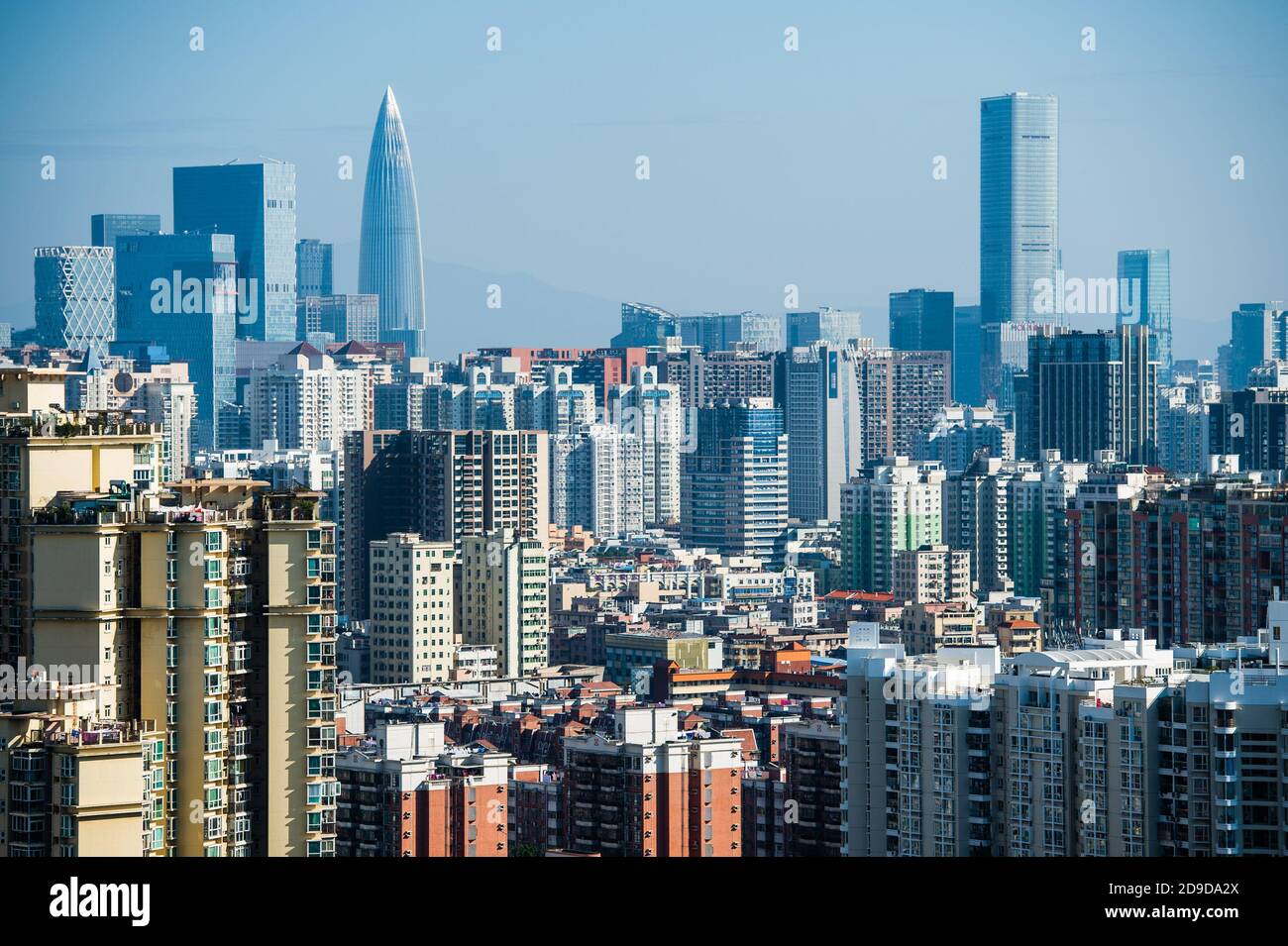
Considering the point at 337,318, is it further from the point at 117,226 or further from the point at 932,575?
the point at 932,575

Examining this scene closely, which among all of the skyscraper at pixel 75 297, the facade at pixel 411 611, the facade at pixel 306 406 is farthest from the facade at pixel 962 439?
the facade at pixel 411 611

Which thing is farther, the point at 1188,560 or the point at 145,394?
the point at 145,394

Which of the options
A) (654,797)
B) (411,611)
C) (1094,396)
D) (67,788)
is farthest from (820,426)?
(67,788)

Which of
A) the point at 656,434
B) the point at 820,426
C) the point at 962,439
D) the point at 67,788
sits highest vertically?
the point at 820,426

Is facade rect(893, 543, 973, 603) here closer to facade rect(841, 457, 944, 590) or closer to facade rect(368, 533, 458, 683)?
facade rect(841, 457, 944, 590)

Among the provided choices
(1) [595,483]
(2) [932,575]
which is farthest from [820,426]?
(2) [932,575]

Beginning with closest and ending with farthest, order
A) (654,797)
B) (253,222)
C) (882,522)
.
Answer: (654,797)
(882,522)
(253,222)

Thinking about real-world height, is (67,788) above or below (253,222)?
below

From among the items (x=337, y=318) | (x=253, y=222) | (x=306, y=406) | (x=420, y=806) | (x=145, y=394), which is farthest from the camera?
(x=337, y=318)
